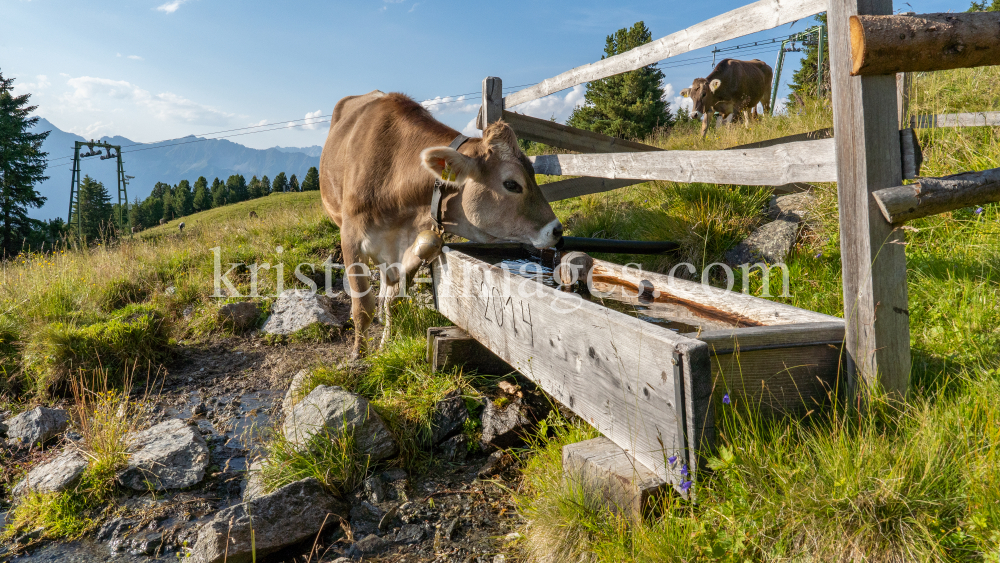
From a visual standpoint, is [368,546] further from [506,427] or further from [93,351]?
[93,351]

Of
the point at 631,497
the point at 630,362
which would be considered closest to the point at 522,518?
the point at 631,497

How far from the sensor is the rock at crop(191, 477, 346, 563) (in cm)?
247

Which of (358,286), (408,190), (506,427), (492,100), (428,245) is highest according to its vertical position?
(492,100)

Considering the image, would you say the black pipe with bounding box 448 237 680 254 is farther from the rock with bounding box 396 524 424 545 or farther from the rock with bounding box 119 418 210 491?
the rock with bounding box 396 524 424 545

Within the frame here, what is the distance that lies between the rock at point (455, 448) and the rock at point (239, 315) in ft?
13.4

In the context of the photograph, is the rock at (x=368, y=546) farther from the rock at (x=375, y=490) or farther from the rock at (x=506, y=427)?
the rock at (x=506, y=427)

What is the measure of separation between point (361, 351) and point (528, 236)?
1974 millimetres

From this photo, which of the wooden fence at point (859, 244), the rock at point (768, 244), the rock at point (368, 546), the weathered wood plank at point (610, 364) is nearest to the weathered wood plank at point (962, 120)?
the rock at point (768, 244)

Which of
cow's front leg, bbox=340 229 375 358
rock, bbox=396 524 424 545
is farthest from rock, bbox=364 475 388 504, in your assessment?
cow's front leg, bbox=340 229 375 358

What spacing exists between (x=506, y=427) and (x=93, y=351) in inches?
166

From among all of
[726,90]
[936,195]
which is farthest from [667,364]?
[726,90]

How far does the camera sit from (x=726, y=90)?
13195 millimetres

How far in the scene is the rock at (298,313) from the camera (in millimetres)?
6184

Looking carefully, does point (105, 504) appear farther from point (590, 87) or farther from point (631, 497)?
point (590, 87)
